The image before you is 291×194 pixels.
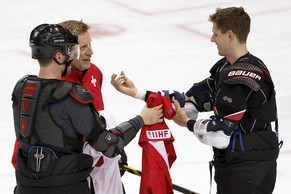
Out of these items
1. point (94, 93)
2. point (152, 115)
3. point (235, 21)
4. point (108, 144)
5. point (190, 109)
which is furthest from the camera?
point (190, 109)

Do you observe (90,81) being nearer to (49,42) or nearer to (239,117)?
(49,42)

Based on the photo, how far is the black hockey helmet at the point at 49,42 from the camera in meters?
4.36

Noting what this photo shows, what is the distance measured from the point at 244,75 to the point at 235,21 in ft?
0.95

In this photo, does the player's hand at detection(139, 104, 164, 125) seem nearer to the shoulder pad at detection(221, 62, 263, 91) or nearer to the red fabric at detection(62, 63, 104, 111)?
the red fabric at detection(62, 63, 104, 111)

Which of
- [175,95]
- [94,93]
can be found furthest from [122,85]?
[175,95]

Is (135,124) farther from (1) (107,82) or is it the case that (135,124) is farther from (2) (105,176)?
(1) (107,82)

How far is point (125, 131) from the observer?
4.65 meters

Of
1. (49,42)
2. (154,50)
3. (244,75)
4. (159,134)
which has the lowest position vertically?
(159,134)

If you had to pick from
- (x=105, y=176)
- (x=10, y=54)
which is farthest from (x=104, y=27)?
(x=105, y=176)

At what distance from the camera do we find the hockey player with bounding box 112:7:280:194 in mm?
4535

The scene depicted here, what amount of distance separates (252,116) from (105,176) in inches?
33.1

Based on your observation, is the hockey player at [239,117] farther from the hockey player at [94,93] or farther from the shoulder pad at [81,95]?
the shoulder pad at [81,95]

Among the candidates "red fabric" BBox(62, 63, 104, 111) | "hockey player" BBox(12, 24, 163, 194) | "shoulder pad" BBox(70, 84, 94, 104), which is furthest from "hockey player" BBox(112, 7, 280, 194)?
"shoulder pad" BBox(70, 84, 94, 104)

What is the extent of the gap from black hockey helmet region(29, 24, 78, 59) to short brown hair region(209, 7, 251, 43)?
77cm
